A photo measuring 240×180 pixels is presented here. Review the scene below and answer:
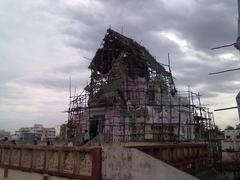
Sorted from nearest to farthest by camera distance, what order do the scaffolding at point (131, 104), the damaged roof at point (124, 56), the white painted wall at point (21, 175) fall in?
the white painted wall at point (21, 175)
the scaffolding at point (131, 104)
the damaged roof at point (124, 56)

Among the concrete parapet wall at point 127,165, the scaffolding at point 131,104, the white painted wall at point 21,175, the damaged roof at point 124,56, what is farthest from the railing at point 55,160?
the damaged roof at point 124,56

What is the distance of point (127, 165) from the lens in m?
10.6

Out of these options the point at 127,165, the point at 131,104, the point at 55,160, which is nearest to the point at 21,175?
the point at 55,160

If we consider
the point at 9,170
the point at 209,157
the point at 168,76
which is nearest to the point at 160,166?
the point at 9,170

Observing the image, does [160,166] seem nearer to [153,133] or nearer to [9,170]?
[9,170]

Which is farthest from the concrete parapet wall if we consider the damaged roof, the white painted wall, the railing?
the damaged roof

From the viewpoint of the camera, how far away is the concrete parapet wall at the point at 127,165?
34.4 ft

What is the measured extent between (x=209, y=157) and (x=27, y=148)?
10687mm

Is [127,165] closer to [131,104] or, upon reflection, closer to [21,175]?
[21,175]

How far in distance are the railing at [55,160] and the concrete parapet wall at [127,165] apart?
0.32 metres

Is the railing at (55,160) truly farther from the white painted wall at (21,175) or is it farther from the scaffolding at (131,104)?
the scaffolding at (131,104)

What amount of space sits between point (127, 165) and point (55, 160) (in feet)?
11.6

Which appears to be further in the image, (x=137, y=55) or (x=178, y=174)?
(x=137, y=55)

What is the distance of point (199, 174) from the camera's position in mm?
16500
